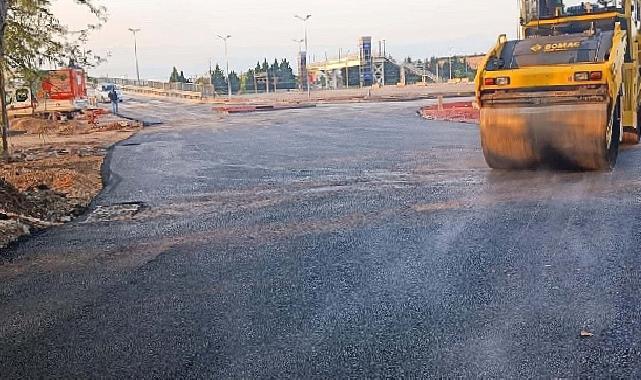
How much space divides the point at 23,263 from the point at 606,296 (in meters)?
5.71

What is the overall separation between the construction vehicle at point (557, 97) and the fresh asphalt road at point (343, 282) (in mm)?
439

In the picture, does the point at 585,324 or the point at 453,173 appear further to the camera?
the point at 453,173

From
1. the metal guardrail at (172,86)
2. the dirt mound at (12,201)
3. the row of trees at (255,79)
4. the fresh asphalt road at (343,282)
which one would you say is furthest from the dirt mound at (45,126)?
the row of trees at (255,79)

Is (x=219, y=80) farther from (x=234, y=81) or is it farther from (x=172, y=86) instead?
(x=172, y=86)

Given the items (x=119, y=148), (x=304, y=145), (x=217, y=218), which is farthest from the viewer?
(x=119, y=148)

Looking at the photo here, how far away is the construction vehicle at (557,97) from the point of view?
10.6m

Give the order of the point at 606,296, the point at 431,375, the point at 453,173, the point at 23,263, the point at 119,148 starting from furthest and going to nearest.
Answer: the point at 119,148 → the point at 453,173 → the point at 23,263 → the point at 606,296 → the point at 431,375

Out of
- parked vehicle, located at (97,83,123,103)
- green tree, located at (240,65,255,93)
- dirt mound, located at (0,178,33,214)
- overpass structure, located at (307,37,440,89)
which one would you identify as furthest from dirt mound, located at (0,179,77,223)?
green tree, located at (240,65,255,93)

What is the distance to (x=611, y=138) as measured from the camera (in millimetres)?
11469

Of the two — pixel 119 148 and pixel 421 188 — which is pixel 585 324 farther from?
pixel 119 148

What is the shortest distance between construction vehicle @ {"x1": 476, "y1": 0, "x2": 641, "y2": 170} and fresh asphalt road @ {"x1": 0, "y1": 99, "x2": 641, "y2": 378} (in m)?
0.44

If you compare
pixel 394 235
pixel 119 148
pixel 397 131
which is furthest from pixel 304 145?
pixel 394 235

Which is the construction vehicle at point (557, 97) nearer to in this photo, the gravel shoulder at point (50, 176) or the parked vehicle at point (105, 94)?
the gravel shoulder at point (50, 176)

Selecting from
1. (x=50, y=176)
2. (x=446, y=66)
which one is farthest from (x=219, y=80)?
(x=50, y=176)
